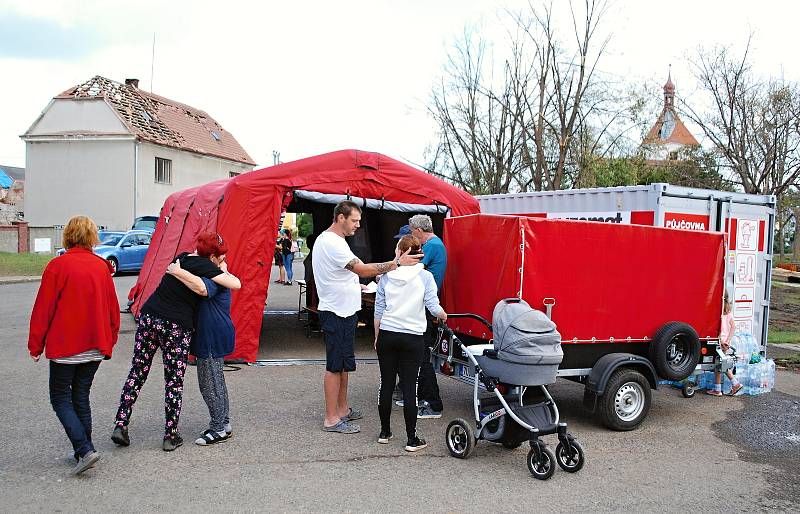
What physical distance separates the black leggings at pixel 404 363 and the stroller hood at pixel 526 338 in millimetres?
705

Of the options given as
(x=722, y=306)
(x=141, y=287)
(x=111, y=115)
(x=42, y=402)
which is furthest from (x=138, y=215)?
(x=722, y=306)

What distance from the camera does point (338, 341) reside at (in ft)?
20.7

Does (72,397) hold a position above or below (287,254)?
below

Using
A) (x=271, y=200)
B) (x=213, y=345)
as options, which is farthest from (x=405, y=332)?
(x=271, y=200)

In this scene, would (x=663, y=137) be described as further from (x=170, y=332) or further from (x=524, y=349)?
(x=170, y=332)

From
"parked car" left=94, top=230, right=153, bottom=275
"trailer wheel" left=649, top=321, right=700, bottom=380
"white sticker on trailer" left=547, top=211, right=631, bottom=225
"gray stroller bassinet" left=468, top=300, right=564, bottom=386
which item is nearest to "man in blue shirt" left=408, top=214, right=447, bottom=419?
"gray stroller bassinet" left=468, top=300, right=564, bottom=386

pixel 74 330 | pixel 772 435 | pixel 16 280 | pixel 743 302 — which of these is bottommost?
pixel 16 280

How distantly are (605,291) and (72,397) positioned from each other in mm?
4942

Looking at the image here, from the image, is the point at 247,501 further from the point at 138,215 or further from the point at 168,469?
the point at 138,215

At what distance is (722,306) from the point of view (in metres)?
7.72

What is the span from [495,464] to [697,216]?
5.71 metres

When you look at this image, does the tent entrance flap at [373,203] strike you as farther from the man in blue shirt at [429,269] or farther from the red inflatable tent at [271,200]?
the man in blue shirt at [429,269]

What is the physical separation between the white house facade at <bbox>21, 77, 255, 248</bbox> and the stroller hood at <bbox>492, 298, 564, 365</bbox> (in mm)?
38339

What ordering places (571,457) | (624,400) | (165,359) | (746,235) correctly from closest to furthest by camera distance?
(571,457) → (165,359) → (624,400) → (746,235)
